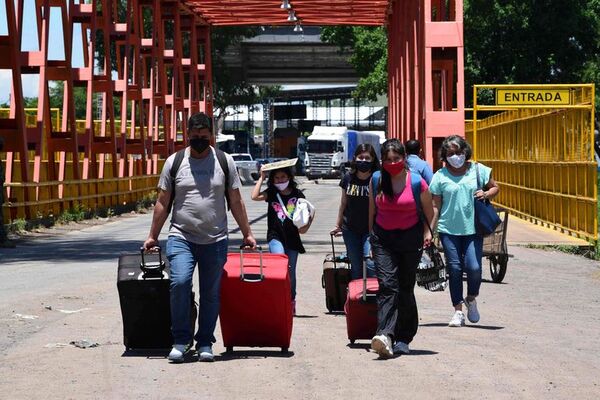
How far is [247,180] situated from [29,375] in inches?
2408

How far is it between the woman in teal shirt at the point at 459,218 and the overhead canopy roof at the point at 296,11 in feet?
104

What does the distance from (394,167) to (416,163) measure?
384 cm

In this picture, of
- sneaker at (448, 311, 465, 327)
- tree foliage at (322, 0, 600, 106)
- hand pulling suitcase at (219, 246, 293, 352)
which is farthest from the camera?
tree foliage at (322, 0, 600, 106)

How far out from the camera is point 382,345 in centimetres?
929

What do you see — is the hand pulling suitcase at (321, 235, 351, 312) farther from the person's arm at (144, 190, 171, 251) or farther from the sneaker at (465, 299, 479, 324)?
the person's arm at (144, 190, 171, 251)

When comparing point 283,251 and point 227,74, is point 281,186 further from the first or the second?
point 227,74

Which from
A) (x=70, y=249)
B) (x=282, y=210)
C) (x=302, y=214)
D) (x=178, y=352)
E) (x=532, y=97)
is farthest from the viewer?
(x=532, y=97)

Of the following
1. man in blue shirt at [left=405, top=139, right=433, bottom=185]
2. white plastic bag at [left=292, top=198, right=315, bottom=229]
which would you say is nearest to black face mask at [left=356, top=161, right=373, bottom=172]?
white plastic bag at [left=292, top=198, right=315, bottom=229]

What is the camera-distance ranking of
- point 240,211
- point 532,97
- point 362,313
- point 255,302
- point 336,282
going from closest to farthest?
point 240,211 < point 255,302 < point 362,313 < point 336,282 < point 532,97

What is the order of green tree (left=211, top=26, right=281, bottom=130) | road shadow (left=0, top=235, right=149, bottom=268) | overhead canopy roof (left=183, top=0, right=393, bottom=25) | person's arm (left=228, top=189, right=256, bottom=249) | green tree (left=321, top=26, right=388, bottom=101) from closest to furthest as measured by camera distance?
person's arm (left=228, top=189, right=256, bottom=249)
road shadow (left=0, top=235, right=149, bottom=268)
overhead canopy roof (left=183, top=0, right=393, bottom=25)
green tree (left=321, top=26, right=388, bottom=101)
green tree (left=211, top=26, right=281, bottom=130)

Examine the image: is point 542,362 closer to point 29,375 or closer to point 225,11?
point 29,375

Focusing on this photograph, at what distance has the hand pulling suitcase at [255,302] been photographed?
9.37 metres


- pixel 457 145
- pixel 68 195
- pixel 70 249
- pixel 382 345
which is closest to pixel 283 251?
pixel 457 145

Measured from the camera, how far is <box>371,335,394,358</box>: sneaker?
30.5 feet
